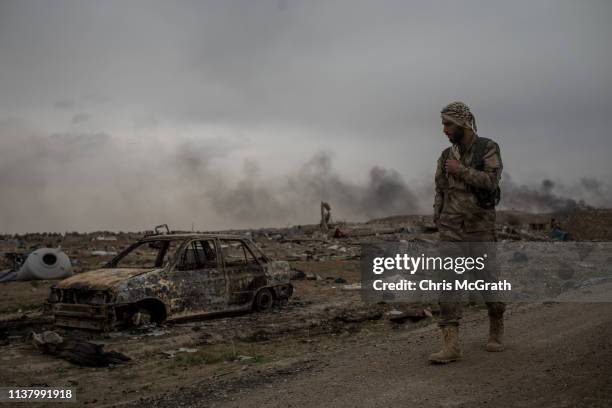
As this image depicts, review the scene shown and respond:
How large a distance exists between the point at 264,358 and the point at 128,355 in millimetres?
1755

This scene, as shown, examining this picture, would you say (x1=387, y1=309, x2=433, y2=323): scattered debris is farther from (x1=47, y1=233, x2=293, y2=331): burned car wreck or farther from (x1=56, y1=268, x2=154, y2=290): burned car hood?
(x1=56, y1=268, x2=154, y2=290): burned car hood

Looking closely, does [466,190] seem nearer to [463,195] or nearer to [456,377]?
[463,195]

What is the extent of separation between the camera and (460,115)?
17.1 feet

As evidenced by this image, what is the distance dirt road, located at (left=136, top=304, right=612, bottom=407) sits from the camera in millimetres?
4129

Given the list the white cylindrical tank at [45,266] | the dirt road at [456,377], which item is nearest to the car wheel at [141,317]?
the dirt road at [456,377]

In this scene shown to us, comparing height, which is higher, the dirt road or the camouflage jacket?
the camouflage jacket

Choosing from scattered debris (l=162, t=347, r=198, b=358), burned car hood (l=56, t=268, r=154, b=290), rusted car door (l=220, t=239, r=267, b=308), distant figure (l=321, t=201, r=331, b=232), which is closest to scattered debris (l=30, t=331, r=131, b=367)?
scattered debris (l=162, t=347, r=198, b=358)

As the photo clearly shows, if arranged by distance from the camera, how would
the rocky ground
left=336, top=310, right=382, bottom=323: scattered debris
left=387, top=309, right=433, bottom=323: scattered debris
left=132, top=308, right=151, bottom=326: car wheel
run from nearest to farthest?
the rocky ground
left=132, top=308, right=151, bottom=326: car wheel
left=387, top=309, right=433, bottom=323: scattered debris
left=336, top=310, right=382, bottom=323: scattered debris

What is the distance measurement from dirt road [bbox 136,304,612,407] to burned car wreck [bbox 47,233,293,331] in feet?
9.91

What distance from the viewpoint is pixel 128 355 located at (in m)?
7.22

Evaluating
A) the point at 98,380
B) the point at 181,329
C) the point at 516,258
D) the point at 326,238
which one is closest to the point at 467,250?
the point at 98,380

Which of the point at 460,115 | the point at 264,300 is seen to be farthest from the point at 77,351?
the point at 460,115

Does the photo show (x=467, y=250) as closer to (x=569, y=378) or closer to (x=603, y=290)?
(x=569, y=378)

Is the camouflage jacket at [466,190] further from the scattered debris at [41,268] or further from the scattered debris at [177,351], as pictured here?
the scattered debris at [41,268]
